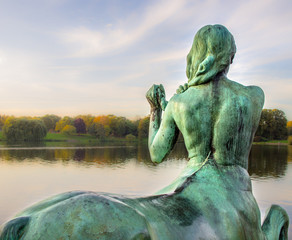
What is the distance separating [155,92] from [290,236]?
29.4ft

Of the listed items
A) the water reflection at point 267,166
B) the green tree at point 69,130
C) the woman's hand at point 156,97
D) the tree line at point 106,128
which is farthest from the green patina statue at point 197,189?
the green tree at point 69,130

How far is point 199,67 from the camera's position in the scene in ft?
7.79

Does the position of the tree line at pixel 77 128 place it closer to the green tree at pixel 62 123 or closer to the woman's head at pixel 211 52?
the green tree at pixel 62 123

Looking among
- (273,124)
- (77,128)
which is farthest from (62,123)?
(273,124)

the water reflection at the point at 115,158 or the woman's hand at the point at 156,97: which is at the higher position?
the woman's hand at the point at 156,97

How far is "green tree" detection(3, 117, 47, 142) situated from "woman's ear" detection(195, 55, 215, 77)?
267ft

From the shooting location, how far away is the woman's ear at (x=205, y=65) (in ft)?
7.69

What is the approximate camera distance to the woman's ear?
2.34 meters

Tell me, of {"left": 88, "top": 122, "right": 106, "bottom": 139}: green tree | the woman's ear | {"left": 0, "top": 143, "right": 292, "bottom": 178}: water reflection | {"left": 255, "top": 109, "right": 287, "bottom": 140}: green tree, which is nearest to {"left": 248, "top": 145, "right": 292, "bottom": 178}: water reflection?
{"left": 0, "top": 143, "right": 292, "bottom": 178}: water reflection

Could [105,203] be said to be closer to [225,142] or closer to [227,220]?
[227,220]

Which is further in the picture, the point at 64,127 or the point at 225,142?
the point at 64,127

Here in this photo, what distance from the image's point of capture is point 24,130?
79.9 meters

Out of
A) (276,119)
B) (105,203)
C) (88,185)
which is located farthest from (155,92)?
(276,119)

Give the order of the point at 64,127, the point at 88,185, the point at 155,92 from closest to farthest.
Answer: the point at 155,92, the point at 88,185, the point at 64,127
